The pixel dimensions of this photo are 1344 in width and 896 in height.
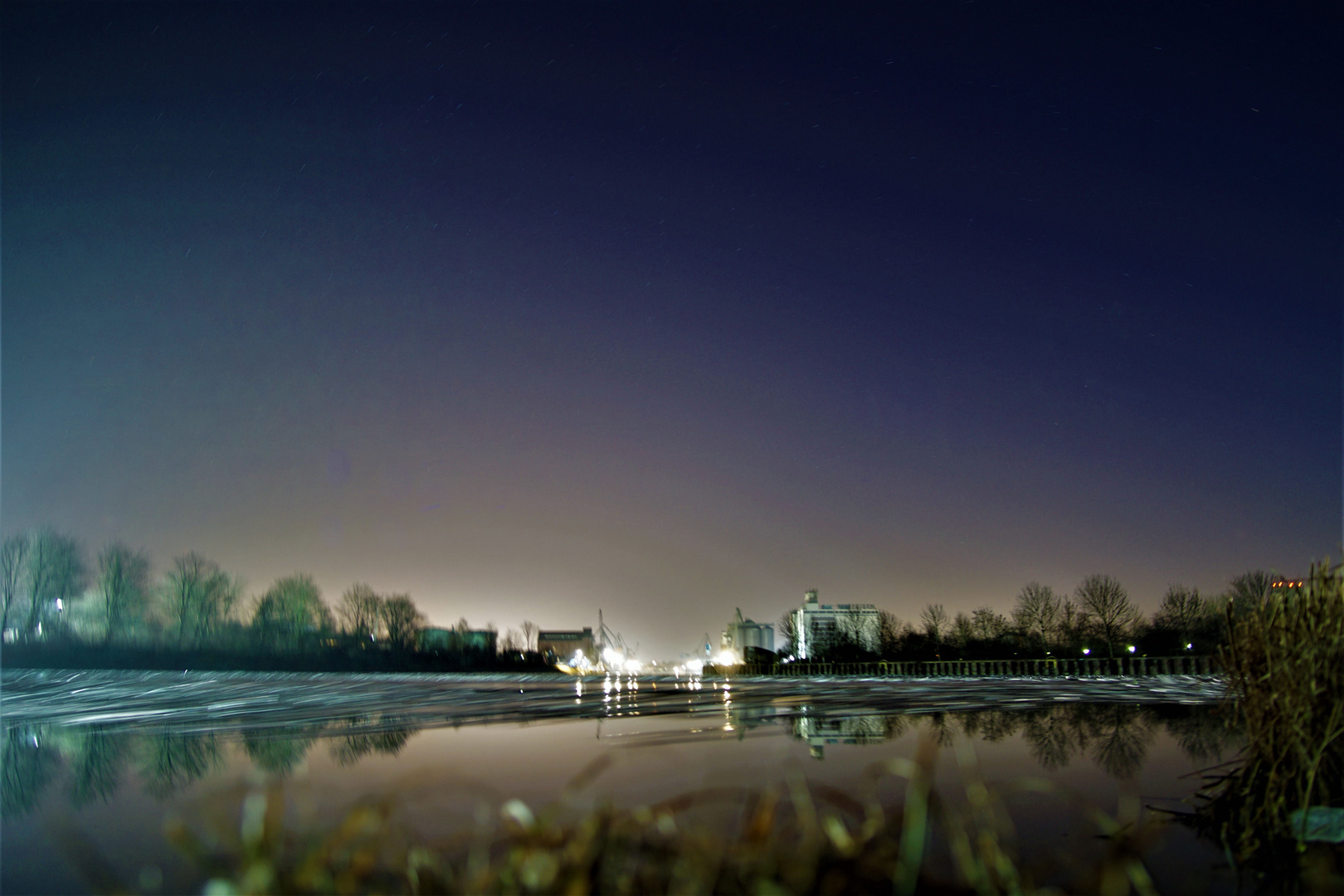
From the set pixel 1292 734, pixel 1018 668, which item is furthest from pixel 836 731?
pixel 1018 668

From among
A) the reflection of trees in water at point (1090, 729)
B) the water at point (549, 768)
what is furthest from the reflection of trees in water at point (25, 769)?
the reflection of trees in water at point (1090, 729)

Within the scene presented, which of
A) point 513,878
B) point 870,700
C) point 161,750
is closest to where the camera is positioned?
point 513,878

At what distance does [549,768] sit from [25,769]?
728 cm

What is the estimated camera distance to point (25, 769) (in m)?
10.5

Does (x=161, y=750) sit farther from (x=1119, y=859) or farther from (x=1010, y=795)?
(x=1119, y=859)

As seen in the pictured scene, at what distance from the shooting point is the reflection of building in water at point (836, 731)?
35.6 feet

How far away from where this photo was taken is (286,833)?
4555mm

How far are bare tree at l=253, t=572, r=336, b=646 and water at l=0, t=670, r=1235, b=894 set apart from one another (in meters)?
89.8

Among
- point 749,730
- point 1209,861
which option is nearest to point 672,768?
point 749,730

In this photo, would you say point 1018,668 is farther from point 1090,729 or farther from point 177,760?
point 177,760

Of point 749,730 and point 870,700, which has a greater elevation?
point 749,730

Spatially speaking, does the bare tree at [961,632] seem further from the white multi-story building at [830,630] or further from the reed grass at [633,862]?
the reed grass at [633,862]

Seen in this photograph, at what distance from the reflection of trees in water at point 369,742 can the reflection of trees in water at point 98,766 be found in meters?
2.45

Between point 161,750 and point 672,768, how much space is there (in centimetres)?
823
